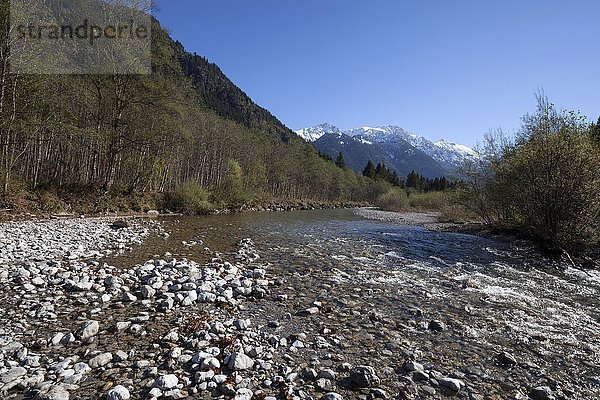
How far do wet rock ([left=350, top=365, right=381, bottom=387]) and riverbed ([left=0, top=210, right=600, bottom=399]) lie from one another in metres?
0.02

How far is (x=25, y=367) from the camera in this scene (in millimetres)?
3482

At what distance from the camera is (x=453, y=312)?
6316 millimetres

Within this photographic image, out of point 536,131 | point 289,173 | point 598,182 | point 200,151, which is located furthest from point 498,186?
point 289,173

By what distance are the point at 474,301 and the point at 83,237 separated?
13.6m

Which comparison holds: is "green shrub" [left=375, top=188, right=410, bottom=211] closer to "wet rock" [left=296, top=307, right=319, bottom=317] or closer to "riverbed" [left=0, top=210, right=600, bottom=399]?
"riverbed" [left=0, top=210, right=600, bottom=399]

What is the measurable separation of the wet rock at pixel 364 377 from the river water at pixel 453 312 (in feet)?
0.77

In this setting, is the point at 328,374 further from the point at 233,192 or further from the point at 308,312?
the point at 233,192

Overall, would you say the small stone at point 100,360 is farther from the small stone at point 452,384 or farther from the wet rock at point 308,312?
the small stone at point 452,384

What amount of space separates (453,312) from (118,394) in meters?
6.18

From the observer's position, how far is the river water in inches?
166

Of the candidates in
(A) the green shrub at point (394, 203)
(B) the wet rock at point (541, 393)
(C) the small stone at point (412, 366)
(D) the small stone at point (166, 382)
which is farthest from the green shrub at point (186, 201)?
(A) the green shrub at point (394, 203)

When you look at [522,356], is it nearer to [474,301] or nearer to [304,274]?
[474,301]

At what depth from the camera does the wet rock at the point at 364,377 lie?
145 inches

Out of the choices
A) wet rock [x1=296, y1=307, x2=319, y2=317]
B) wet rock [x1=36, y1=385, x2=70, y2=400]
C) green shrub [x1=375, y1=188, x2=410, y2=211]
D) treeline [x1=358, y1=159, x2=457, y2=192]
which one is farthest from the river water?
treeline [x1=358, y1=159, x2=457, y2=192]
